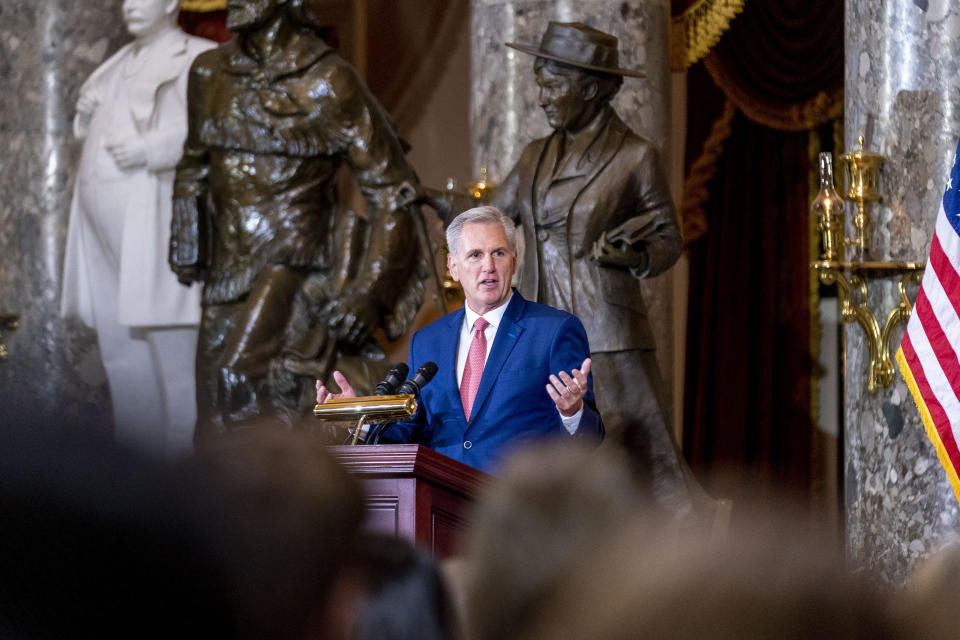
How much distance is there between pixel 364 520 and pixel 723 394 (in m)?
7.98

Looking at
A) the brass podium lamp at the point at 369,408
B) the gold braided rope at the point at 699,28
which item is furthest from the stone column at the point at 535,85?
the brass podium lamp at the point at 369,408

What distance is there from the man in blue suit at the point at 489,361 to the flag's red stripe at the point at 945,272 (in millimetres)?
993

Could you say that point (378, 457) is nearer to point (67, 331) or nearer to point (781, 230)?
point (67, 331)

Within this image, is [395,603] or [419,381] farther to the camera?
[419,381]

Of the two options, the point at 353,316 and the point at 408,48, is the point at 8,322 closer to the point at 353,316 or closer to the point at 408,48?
the point at 353,316

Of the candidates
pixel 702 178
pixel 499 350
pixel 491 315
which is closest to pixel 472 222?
pixel 491 315

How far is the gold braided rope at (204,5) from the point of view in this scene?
8414 mm

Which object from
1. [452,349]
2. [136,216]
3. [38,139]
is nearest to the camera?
[452,349]

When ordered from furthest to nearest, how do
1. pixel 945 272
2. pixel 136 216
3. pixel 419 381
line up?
pixel 136 216
pixel 945 272
pixel 419 381

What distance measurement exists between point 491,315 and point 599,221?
1121 mm

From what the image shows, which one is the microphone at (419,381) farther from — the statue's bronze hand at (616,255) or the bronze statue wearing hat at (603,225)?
the bronze statue wearing hat at (603,225)

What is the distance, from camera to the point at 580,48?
471 centimetres

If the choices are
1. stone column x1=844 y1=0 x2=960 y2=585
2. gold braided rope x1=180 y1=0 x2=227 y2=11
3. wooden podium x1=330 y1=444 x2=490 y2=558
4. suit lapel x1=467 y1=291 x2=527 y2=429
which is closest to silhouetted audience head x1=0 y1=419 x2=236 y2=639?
wooden podium x1=330 y1=444 x2=490 y2=558

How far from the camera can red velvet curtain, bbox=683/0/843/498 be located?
8016 millimetres
